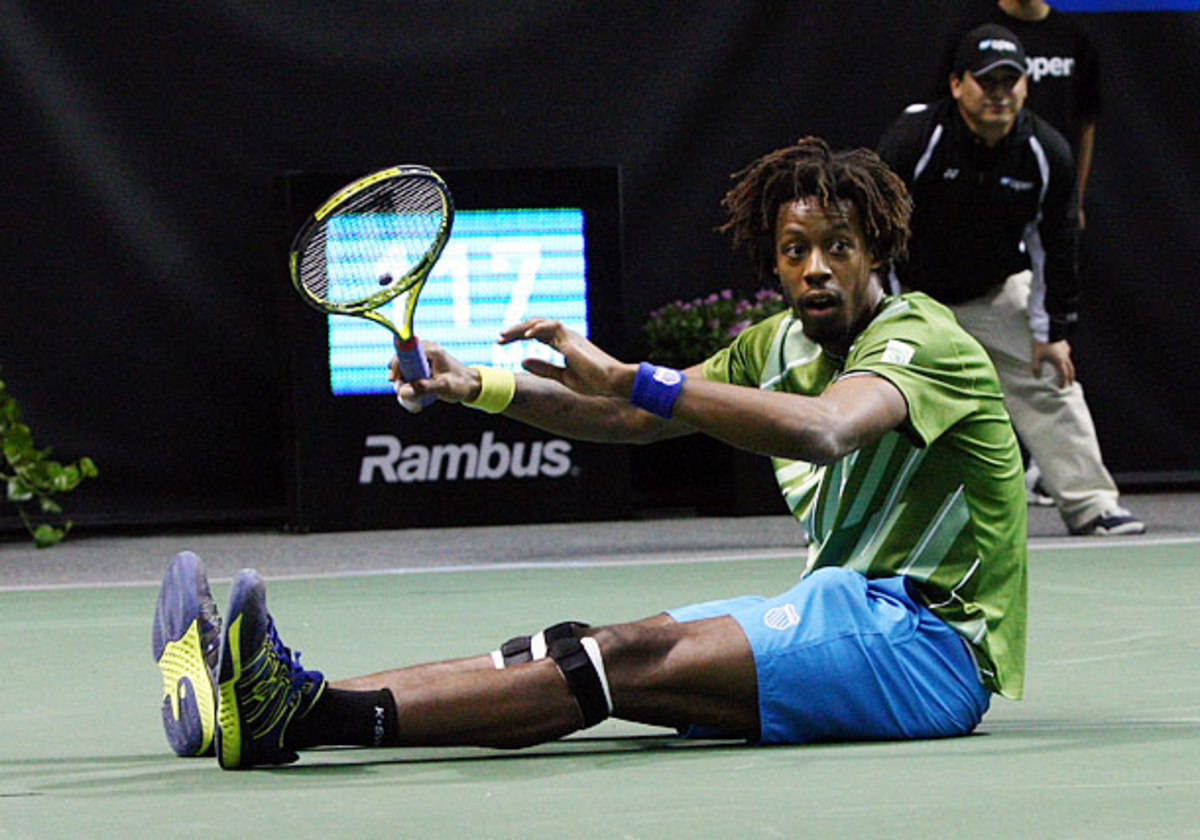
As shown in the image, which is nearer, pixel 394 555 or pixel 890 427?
pixel 890 427

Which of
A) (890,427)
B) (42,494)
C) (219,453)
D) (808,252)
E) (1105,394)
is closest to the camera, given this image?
(890,427)

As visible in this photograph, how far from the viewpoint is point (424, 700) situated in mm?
3496

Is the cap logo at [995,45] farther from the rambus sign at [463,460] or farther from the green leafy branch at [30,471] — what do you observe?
the green leafy branch at [30,471]

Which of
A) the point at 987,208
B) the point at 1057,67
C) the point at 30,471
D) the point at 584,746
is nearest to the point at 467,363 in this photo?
the point at 30,471

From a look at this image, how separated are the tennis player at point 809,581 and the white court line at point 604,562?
289 centimetres

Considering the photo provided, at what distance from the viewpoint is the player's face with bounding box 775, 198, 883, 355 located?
12.0 ft

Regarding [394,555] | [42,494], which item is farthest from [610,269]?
[42,494]

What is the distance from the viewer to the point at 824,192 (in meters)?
3.68

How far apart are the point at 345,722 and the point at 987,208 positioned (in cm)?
400

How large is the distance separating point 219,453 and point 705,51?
2469mm

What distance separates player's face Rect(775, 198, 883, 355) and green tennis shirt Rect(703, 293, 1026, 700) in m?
0.04

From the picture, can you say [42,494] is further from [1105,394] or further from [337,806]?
[337,806]

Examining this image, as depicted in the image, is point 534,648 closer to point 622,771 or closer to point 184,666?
point 622,771

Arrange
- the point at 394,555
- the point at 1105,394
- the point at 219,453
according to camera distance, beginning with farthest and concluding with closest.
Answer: the point at 1105,394 < the point at 219,453 < the point at 394,555
